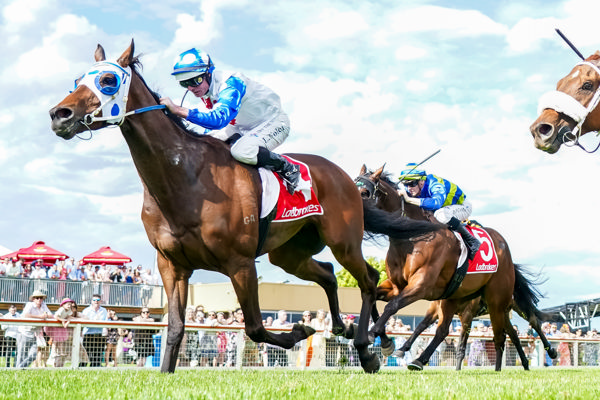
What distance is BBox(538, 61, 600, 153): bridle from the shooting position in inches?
204

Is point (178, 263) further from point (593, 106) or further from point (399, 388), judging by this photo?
point (593, 106)

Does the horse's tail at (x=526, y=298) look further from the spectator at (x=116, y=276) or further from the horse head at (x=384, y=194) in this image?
the spectator at (x=116, y=276)

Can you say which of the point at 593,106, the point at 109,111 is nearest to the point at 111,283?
the point at 109,111

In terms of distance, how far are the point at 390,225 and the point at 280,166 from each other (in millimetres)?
2755

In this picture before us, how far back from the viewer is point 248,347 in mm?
10961

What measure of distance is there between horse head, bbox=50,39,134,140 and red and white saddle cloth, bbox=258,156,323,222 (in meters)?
1.42

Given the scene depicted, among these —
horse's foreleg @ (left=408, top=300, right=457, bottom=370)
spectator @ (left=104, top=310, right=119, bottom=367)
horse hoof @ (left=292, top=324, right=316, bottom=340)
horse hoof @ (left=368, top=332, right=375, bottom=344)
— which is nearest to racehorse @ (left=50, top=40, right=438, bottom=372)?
horse hoof @ (left=292, top=324, right=316, bottom=340)

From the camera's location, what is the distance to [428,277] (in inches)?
357

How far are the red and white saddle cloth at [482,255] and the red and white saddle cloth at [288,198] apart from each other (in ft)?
11.8

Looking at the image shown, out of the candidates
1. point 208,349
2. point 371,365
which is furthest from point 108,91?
point 208,349

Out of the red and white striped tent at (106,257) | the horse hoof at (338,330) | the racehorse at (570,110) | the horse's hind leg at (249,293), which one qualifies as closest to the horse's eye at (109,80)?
the horse's hind leg at (249,293)

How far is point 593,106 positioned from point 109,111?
3.68 m

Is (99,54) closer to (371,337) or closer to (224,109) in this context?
(224,109)

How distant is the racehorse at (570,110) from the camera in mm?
5125
